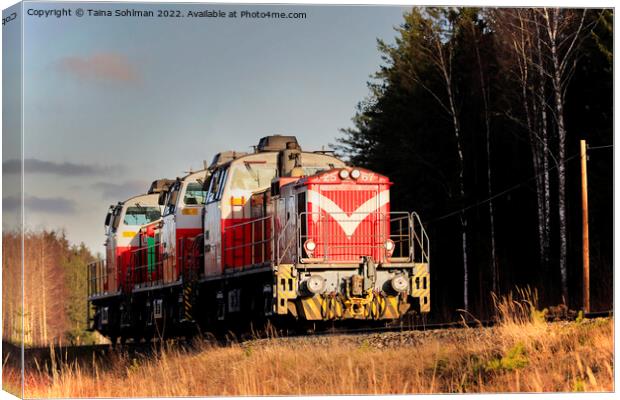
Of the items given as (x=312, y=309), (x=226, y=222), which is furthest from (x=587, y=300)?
(x=226, y=222)

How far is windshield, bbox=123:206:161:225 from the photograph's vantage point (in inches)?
1026

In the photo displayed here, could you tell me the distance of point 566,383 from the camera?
1073cm

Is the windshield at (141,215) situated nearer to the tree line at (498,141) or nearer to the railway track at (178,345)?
the railway track at (178,345)

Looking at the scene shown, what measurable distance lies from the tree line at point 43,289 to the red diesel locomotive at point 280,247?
2.46 m

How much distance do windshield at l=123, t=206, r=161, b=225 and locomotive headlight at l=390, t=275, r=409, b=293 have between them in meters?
10.4

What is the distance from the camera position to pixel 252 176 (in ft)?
63.7

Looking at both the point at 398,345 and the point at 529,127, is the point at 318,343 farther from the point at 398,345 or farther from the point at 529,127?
the point at 529,127

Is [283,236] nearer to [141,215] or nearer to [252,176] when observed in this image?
[252,176]

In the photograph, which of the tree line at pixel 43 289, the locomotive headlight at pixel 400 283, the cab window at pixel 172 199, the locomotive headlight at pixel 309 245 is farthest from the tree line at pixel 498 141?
the tree line at pixel 43 289

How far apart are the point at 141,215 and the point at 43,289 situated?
335 cm

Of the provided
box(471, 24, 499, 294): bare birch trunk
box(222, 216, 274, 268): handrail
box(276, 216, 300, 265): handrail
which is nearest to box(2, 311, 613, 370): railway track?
box(276, 216, 300, 265): handrail

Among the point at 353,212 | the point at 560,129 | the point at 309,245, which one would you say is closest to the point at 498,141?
the point at 560,129

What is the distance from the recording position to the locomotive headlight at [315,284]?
16.3 metres

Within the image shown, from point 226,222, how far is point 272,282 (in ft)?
9.63
